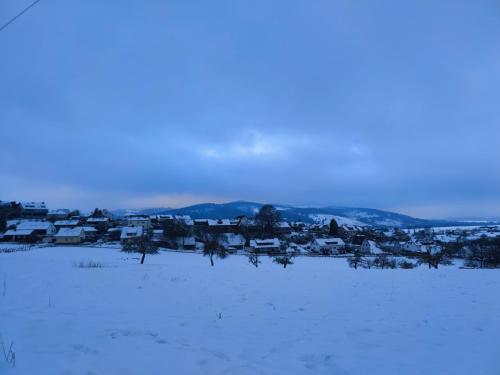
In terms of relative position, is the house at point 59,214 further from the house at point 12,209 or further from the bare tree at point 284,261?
the bare tree at point 284,261

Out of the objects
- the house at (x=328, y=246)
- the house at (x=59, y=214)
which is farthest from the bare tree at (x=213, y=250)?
the house at (x=59, y=214)

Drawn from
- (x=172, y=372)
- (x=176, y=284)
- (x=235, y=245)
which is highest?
(x=172, y=372)

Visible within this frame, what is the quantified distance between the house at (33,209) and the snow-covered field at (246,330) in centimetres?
13107

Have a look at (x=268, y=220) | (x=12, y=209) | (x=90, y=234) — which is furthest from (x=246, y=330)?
(x=12, y=209)

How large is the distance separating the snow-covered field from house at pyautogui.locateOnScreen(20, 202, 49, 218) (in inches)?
5160

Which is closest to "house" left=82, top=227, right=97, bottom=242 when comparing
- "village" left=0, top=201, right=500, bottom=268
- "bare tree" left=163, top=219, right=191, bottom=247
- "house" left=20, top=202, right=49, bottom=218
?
"village" left=0, top=201, right=500, bottom=268

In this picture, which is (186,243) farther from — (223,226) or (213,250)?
(213,250)

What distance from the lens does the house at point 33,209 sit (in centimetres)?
10767

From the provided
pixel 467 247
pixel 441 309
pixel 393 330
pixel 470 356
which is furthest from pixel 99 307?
pixel 467 247

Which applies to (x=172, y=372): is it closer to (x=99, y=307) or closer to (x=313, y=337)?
(x=313, y=337)

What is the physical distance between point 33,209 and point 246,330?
140373mm

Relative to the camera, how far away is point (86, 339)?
462 centimetres

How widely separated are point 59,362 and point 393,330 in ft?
19.8

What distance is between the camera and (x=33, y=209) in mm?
110375
